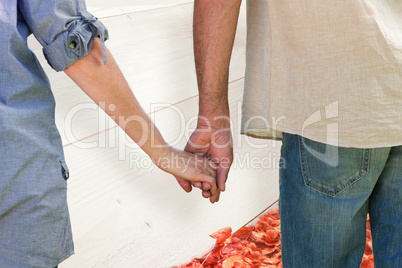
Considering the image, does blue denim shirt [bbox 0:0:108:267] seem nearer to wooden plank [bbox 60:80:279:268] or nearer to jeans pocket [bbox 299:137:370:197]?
jeans pocket [bbox 299:137:370:197]

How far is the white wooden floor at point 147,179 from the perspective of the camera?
1419 millimetres

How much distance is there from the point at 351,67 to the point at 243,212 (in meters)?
0.96

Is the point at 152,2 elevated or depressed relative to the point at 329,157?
elevated

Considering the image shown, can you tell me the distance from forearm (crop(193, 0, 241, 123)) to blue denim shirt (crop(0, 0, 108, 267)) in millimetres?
309

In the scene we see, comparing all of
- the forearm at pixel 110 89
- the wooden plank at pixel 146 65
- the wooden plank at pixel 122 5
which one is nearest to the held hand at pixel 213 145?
the forearm at pixel 110 89

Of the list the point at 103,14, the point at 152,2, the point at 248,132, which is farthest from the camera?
the point at 152,2

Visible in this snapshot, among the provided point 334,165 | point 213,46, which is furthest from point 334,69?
point 213,46

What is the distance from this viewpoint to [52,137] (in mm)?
636

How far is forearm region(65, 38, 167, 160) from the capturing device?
2.26 feet

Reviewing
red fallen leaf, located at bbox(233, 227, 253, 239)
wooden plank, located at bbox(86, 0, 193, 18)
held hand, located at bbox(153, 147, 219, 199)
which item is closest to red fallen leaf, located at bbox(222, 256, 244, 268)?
red fallen leaf, located at bbox(233, 227, 253, 239)

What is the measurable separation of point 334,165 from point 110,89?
36 centimetres

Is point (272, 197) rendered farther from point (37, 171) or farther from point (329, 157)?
point (37, 171)

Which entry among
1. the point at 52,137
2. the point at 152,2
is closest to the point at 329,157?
the point at 52,137

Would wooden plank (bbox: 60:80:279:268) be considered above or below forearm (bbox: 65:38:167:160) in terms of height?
below
